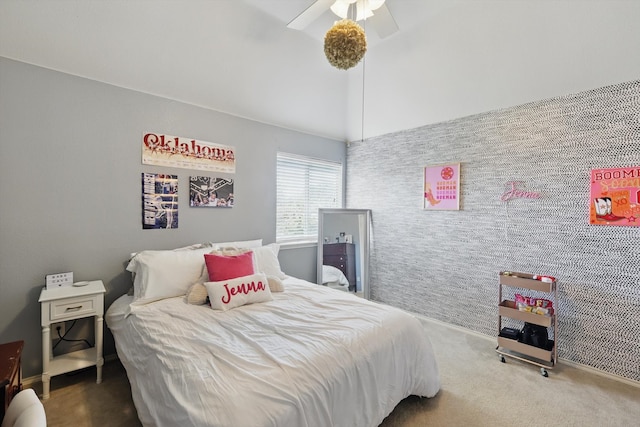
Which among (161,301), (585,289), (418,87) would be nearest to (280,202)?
(161,301)

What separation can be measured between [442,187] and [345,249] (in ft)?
5.04

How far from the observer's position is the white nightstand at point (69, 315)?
6.59 ft

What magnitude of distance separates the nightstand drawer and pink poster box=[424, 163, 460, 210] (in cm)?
339

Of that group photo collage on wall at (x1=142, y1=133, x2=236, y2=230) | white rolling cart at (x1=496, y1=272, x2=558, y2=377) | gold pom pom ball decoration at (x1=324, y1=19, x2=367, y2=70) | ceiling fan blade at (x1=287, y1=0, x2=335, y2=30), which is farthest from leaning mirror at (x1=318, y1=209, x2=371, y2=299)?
ceiling fan blade at (x1=287, y1=0, x2=335, y2=30)

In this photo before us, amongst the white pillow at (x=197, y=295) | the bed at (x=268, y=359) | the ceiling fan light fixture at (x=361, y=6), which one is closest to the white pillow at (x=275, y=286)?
the bed at (x=268, y=359)

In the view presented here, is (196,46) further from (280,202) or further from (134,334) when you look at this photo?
(134,334)

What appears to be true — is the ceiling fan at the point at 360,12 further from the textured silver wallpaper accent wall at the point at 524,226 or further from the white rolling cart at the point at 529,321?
the white rolling cart at the point at 529,321

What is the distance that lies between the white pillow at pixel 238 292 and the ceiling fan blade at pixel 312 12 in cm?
194

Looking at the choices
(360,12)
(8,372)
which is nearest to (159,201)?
(8,372)

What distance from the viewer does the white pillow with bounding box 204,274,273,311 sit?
2137mm

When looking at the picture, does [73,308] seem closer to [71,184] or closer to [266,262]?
[71,184]

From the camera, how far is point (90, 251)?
2.42 metres

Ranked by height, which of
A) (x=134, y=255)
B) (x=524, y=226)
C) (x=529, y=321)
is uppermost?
(x=524, y=226)

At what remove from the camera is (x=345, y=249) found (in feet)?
13.5
